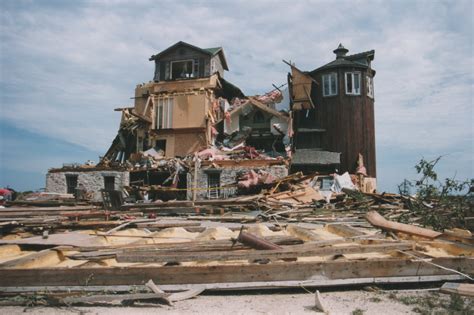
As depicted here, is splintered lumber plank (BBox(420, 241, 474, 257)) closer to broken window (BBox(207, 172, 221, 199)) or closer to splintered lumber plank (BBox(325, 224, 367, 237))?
splintered lumber plank (BBox(325, 224, 367, 237))

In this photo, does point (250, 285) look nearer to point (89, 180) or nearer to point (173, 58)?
point (89, 180)

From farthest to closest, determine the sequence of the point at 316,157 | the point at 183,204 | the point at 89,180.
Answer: the point at 316,157
the point at 89,180
the point at 183,204

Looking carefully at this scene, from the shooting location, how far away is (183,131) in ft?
96.2

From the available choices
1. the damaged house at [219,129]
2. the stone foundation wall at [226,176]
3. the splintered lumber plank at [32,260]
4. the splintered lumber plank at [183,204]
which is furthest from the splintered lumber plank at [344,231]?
the damaged house at [219,129]

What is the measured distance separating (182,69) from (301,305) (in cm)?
2973

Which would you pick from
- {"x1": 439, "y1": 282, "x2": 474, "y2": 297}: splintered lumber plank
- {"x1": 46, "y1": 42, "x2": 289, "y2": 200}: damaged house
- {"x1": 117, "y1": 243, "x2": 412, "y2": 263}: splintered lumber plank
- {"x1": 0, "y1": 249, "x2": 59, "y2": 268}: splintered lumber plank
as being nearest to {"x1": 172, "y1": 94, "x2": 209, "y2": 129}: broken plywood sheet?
{"x1": 46, "y1": 42, "x2": 289, "y2": 200}: damaged house

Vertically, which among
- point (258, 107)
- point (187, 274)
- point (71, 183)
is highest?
point (258, 107)

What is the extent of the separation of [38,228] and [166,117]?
22451mm

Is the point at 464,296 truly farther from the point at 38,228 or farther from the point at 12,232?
the point at 12,232

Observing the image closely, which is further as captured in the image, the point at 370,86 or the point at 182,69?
the point at 182,69

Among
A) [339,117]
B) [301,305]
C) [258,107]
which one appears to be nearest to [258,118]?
[258,107]

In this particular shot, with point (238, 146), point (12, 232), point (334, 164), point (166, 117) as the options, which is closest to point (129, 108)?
point (166, 117)

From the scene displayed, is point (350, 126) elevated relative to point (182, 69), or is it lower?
lower

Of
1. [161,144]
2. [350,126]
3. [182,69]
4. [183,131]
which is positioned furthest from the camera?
[182,69]
